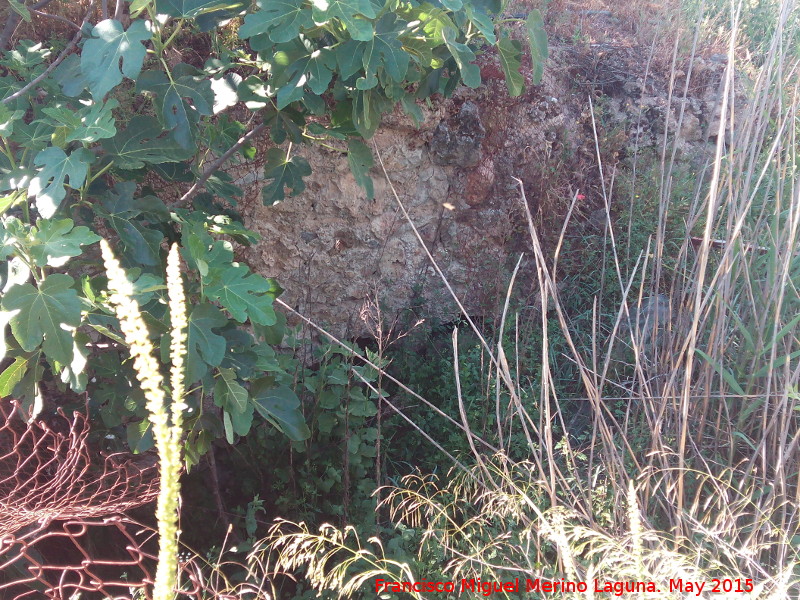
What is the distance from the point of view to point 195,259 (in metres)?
1.80

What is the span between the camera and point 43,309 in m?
1.65

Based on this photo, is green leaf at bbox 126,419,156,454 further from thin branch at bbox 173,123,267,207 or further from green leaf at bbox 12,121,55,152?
green leaf at bbox 12,121,55,152

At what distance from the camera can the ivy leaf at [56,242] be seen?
1606mm

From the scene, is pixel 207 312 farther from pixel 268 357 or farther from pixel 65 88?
pixel 65 88

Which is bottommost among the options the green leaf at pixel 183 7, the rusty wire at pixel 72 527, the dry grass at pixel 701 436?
the rusty wire at pixel 72 527

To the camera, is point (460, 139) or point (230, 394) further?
point (460, 139)

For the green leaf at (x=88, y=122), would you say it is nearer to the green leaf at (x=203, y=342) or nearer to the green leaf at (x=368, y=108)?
the green leaf at (x=203, y=342)

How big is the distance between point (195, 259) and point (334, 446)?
1.23m

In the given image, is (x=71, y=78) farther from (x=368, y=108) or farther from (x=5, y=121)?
(x=368, y=108)

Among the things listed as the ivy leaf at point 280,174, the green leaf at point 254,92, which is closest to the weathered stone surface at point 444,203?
the ivy leaf at point 280,174

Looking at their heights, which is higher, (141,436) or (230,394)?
(230,394)

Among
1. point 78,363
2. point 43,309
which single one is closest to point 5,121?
point 43,309

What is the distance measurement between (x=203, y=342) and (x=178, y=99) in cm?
79

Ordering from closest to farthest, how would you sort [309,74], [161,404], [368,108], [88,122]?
[161,404]
[88,122]
[309,74]
[368,108]
